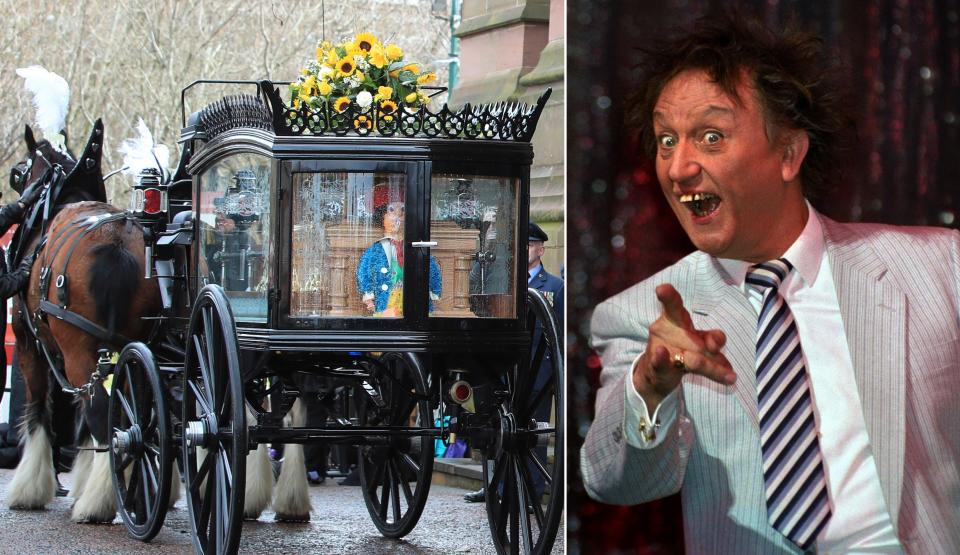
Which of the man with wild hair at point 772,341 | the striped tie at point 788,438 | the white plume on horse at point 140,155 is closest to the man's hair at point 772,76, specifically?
the man with wild hair at point 772,341

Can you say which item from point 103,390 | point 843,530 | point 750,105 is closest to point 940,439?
point 843,530

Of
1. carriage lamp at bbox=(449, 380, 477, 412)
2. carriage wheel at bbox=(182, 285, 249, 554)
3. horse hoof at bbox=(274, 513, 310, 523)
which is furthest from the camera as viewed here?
horse hoof at bbox=(274, 513, 310, 523)

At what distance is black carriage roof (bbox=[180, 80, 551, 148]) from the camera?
680 centimetres

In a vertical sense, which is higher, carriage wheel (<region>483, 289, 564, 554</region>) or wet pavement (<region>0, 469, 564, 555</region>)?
carriage wheel (<region>483, 289, 564, 554</region>)

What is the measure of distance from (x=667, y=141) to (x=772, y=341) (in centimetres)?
49

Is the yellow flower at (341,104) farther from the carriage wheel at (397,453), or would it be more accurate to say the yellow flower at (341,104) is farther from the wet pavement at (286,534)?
the wet pavement at (286,534)

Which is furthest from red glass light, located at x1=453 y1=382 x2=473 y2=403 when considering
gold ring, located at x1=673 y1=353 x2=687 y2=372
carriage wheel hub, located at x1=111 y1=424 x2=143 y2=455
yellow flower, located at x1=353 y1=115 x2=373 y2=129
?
gold ring, located at x1=673 y1=353 x2=687 y2=372

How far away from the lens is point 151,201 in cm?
930

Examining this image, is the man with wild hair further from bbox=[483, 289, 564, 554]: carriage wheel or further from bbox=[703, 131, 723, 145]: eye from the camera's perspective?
bbox=[483, 289, 564, 554]: carriage wheel

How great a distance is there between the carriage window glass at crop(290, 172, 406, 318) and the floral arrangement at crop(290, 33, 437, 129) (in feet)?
1.22

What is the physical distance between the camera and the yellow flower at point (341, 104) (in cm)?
693

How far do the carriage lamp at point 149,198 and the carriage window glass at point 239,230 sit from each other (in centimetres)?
148

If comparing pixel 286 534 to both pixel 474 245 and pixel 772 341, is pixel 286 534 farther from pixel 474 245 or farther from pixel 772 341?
pixel 772 341

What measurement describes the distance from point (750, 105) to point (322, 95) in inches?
146
